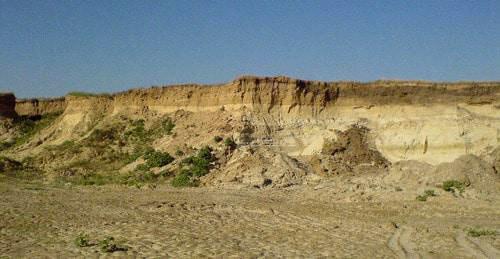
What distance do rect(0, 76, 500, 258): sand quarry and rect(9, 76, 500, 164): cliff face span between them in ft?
0.20

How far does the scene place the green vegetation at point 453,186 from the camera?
69.0 feet

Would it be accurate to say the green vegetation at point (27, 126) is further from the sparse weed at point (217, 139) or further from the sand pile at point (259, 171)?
the sand pile at point (259, 171)

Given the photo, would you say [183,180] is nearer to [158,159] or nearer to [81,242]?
[158,159]

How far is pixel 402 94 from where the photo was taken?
2806cm

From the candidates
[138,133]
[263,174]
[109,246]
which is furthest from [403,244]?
[138,133]

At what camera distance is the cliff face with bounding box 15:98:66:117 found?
48.4 metres

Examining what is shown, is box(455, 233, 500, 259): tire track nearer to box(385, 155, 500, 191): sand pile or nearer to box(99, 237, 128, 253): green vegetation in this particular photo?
box(99, 237, 128, 253): green vegetation

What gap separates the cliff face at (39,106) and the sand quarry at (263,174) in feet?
25.8

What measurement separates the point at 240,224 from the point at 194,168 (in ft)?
38.6

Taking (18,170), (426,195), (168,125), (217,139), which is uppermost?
(168,125)

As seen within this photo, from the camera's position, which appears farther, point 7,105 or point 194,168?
point 7,105

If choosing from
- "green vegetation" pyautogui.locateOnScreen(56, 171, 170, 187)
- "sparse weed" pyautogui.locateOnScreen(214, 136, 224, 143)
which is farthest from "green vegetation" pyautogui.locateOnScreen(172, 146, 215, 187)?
"green vegetation" pyautogui.locateOnScreen(56, 171, 170, 187)

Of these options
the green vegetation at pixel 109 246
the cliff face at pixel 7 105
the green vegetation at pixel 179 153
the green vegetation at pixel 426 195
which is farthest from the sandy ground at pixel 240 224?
the cliff face at pixel 7 105

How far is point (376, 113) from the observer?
28266mm
